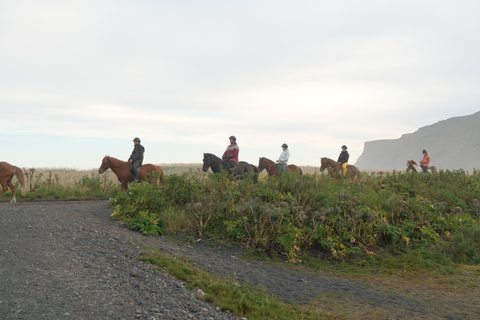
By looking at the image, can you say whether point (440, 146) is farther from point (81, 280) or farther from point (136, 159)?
point (81, 280)

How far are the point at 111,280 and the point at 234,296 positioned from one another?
79.3 inches

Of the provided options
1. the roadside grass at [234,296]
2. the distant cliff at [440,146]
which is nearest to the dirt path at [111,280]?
the roadside grass at [234,296]

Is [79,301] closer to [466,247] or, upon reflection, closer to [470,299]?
[470,299]

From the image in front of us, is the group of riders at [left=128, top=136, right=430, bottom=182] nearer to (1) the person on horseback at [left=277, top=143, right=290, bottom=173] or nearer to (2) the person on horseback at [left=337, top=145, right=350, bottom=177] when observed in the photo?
(1) the person on horseback at [left=277, top=143, right=290, bottom=173]

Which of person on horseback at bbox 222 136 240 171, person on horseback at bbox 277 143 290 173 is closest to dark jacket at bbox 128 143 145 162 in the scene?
person on horseback at bbox 222 136 240 171

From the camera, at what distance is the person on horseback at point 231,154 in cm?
1700

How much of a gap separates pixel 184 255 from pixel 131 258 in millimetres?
1468

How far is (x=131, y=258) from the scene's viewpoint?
773 centimetres

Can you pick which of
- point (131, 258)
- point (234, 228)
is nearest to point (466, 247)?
point (234, 228)

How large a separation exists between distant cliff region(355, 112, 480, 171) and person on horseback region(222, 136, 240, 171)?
110 meters

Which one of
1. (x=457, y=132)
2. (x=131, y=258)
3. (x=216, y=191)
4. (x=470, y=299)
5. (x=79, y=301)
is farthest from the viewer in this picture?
(x=457, y=132)

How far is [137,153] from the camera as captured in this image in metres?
16.0

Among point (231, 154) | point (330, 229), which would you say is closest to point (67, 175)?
point (231, 154)

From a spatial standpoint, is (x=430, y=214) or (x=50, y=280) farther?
(x=430, y=214)
